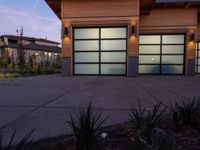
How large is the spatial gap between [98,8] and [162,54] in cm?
602

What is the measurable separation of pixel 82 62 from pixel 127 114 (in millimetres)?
10708

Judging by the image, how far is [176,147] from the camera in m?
2.75

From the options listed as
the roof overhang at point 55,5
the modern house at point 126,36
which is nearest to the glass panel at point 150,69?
the modern house at point 126,36

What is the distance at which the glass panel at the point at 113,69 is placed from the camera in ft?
47.4

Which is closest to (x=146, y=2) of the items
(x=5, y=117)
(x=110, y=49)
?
(x=110, y=49)

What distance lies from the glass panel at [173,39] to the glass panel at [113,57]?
3928mm

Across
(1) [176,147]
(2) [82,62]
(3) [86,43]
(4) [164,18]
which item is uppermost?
(4) [164,18]

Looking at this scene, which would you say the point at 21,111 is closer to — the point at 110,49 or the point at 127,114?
the point at 127,114

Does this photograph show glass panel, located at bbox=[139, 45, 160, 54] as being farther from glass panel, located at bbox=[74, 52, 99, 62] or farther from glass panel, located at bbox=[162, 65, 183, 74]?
glass panel, located at bbox=[74, 52, 99, 62]

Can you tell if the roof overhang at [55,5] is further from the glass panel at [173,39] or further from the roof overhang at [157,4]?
the glass panel at [173,39]

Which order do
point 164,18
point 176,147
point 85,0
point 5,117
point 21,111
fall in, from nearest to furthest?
point 176,147, point 5,117, point 21,111, point 85,0, point 164,18

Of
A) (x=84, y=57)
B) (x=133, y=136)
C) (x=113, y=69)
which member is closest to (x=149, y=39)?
(x=113, y=69)

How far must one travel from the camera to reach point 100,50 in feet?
48.0

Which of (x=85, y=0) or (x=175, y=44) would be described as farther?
(x=175, y=44)
